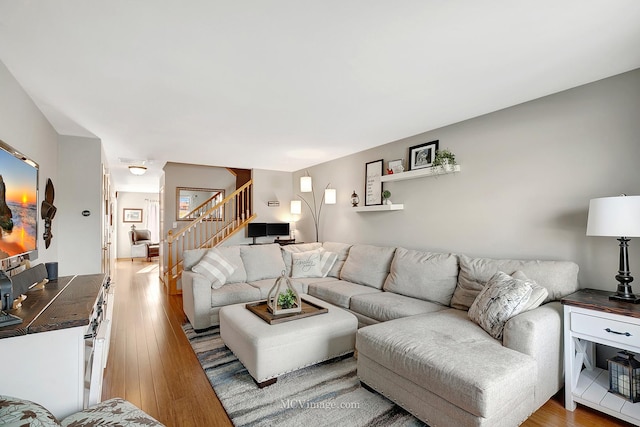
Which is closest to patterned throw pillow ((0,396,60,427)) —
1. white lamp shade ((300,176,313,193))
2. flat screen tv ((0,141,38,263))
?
flat screen tv ((0,141,38,263))

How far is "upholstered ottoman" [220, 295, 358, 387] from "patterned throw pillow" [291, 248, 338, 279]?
152cm

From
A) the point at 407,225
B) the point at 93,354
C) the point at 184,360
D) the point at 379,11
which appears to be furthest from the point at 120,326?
the point at 379,11

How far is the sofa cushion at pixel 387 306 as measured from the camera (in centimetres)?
277

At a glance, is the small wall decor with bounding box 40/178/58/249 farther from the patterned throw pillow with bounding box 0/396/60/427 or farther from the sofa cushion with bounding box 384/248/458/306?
the sofa cushion with bounding box 384/248/458/306

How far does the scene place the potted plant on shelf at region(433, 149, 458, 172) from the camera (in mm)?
3242

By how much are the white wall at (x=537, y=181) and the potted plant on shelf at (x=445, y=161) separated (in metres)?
0.08

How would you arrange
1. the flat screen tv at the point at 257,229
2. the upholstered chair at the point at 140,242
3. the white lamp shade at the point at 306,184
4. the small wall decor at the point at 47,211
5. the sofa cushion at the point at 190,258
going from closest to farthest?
1. the small wall decor at the point at 47,211
2. the sofa cushion at the point at 190,258
3. the white lamp shade at the point at 306,184
4. the flat screen tv at the point at 257,229
5. the upholstered chair at the point at 140,242

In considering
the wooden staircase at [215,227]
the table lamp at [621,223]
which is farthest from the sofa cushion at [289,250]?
the table lamp at [621,223]

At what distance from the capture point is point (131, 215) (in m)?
10.3

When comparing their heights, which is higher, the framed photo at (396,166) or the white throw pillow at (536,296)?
the framed photo at (396,166)

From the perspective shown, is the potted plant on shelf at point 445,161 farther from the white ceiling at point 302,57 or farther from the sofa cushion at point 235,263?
the sofa cushion at point 235,263

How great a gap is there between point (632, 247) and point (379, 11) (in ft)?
7.85

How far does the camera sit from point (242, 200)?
6273 mm

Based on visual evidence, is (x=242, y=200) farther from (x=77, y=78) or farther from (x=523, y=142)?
(x=523, y=142)
